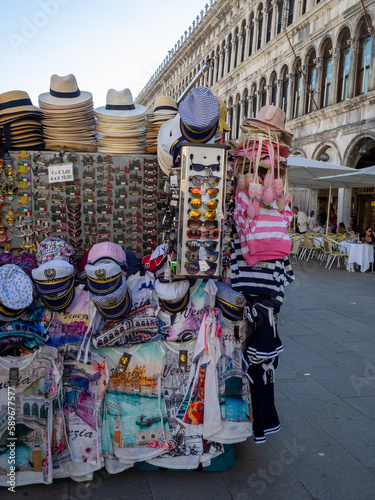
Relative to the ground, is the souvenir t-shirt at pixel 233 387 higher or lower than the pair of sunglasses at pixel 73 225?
lower

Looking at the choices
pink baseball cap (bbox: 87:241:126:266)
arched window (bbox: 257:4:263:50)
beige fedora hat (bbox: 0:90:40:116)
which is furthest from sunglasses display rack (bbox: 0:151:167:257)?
arched window (bbox: 257:4:263:50)

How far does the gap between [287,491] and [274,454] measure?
1.32 feet

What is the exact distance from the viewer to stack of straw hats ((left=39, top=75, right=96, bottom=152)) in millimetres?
3342

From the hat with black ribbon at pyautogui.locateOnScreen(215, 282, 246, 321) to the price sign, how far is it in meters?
1.54

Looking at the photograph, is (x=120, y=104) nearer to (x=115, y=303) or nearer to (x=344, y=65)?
(x=115, y=303)

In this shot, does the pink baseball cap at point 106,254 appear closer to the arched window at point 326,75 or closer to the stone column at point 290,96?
the arched window at point 326,75

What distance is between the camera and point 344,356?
190 inches

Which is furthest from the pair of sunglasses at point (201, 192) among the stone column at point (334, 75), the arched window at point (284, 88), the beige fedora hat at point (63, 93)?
the arched window at point (284, 88)

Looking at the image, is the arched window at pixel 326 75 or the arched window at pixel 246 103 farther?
the arched window at pixel 246 103

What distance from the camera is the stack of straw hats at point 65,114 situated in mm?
3342

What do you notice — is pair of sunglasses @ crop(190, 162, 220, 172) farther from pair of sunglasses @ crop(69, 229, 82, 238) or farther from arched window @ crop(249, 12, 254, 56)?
arched window @ crop(249, 12, 254, 56)

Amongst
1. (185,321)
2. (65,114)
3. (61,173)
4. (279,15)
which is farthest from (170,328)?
(279,15)

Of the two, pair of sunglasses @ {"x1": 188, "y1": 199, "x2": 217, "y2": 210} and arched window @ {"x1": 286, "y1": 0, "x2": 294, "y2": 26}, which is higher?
arched window @ {"x1": 286, "y1": 0, "x2": 294, "y2": 26}

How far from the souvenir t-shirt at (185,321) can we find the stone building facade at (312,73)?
14526 millimetres
